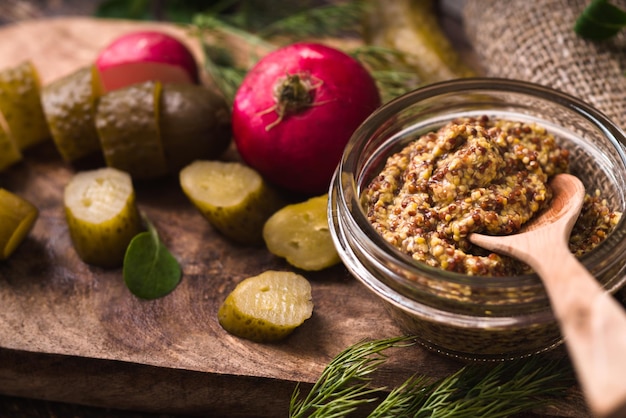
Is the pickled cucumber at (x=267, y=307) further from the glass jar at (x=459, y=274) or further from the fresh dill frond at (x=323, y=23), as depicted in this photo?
the fresh dill frond at (x=323, y=23)

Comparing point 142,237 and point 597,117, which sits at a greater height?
point 597,117

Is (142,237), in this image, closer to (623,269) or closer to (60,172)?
(60,172)

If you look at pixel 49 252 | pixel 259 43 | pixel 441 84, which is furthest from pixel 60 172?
pixel 441 84

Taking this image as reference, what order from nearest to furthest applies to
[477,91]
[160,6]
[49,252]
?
[477,91]
[49,252]
[160,6]

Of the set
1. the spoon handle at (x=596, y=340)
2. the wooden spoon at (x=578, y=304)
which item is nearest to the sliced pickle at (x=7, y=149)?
the wooden spoon at (x=578, y=304)

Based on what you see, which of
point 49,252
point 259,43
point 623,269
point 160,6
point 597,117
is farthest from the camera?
point 160,6

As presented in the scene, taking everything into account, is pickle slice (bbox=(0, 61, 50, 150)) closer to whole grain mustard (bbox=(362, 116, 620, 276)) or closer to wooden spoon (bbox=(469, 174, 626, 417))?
whole grain mustard (bbox=(362, 116, 620, 276))
